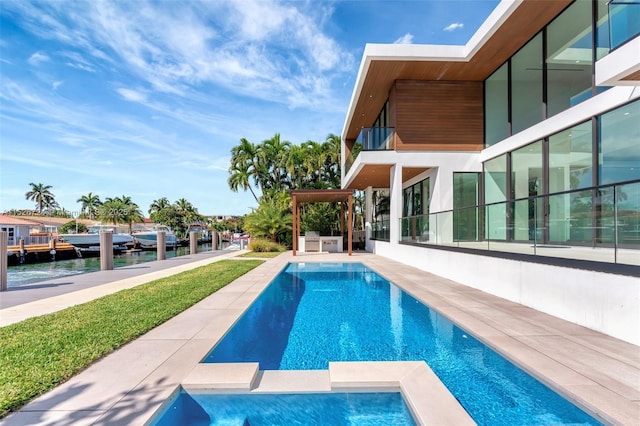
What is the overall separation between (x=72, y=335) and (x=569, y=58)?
12.2m

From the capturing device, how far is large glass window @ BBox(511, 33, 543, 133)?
9446mm

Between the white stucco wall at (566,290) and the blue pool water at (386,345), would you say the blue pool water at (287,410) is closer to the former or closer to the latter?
the blue pool water at (386,345)

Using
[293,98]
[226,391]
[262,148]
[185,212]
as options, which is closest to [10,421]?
[226,391]

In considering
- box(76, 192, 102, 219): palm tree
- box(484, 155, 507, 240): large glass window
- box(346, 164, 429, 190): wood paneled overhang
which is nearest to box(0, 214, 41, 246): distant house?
box(346, 164, 429, 190): wood paneled overhang

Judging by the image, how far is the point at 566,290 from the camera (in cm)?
496

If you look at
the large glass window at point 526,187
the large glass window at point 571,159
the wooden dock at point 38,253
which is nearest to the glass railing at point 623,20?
the large glass window at point 571,159

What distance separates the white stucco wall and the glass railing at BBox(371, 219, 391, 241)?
6950mm

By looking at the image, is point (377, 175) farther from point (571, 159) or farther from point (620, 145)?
point (620, 145)

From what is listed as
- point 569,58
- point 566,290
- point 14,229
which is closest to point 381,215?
point 569,58

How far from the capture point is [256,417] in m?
2.79

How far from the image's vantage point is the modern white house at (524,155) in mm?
4645

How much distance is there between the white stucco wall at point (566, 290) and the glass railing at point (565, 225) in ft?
0.98

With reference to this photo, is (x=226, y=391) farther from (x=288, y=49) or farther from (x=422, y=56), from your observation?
(x=288, y=49)

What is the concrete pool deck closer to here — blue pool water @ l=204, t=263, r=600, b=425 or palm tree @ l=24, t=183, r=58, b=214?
blue pool water @ l=204, t=263, r=600, b=425
